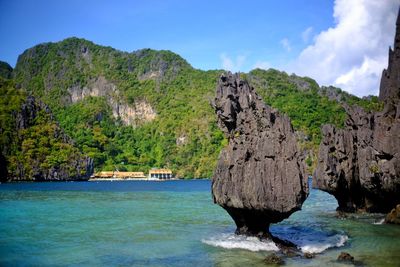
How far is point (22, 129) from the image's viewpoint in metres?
142

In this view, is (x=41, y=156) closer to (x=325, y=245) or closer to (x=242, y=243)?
(x=242, y=243)

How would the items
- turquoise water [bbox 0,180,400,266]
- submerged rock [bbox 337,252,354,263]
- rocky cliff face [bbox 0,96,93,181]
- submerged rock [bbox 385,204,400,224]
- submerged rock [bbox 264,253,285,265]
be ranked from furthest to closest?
rocky cliff face [bbox 0,96,93,181] < submerged rock [bbox 385,204,400,224] < turquoise water [bbox 0,180,400,266] < submerged rock [bbox 337,252,354,263] < submerged rock [bbox 264,253,285,265]

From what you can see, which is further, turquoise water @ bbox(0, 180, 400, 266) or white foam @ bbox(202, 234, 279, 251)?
white foam @ bbox(202, 234, 279, 251)

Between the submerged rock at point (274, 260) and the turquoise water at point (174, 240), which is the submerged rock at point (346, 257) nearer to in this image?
the turquoise water at point (174, 240)

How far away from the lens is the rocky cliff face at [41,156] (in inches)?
5330

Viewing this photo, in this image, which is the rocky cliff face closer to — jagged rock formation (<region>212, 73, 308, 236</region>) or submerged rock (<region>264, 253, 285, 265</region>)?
jagged rock formation (<region>212, 73, 308, 236</region>)

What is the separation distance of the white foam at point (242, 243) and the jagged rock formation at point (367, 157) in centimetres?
1269

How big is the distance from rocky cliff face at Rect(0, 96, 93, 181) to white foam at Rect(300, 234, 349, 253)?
12216 cm

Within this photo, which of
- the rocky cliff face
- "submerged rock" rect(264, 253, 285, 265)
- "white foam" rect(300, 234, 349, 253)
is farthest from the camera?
the rocky cliff face

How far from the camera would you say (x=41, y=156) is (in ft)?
466

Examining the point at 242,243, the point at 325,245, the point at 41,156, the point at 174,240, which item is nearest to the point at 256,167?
the point at 242,243

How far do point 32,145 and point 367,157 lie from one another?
127 metres

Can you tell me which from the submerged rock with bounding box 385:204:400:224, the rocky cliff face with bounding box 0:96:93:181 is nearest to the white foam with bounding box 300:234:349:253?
the submerged rock with bounding box 385:204:400:224

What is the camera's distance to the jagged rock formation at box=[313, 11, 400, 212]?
1216 inches
